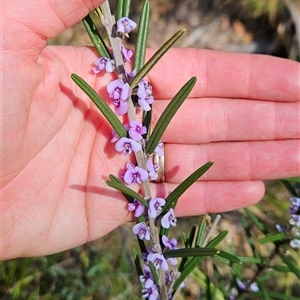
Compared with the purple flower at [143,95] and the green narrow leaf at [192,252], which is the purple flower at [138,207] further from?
the purple flower at [143,95]

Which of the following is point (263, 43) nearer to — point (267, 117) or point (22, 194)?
point (267, 117)

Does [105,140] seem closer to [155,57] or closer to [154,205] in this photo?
[154,205]

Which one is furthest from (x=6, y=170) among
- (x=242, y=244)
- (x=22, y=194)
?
(x=242, y=244)

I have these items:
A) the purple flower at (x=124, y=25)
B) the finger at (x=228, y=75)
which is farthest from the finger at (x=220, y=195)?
the purple flower at (x=124, y=25)

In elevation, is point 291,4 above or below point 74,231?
above

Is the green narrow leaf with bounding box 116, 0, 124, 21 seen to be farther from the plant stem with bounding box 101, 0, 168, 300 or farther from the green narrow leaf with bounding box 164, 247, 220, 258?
the green narrow leaf with bounding box 164, 247, 220, 258

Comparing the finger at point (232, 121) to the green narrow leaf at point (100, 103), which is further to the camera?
the finger at point (232, 121)

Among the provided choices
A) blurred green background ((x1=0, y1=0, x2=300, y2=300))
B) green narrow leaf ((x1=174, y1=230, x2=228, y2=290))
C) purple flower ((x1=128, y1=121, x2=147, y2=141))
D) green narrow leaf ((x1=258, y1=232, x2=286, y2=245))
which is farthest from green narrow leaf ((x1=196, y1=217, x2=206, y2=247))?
blurred green background ((x1=0, y1=0, x2=300, y2=300))
